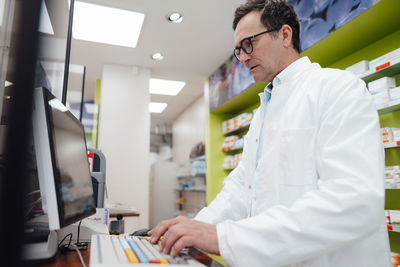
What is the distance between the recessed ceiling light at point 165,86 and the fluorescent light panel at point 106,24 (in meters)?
1.42

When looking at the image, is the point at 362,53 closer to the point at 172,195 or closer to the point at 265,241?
the point at 265,241

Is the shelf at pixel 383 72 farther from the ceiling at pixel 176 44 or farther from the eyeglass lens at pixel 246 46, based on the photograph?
the ceiling at pixel 176 44

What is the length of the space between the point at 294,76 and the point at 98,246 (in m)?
0.92

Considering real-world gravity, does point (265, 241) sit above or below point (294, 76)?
below

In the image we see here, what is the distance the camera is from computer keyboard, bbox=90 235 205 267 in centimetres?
60

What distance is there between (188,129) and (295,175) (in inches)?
244

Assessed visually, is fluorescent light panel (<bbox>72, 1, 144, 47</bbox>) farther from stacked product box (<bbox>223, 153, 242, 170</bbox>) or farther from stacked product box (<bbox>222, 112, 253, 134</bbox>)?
stacked product box (<bbox>223, 153, 242, 170</bbox>)

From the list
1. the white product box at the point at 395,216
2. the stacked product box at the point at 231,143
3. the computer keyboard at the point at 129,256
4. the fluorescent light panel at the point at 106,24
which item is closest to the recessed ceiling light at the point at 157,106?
the stacked product box at the point at 231,143

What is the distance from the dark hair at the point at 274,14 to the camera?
1.23 meters

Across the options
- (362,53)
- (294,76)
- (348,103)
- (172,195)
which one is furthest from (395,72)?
(172,195)

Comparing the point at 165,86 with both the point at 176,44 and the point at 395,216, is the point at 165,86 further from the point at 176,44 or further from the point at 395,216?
the point at 395,216

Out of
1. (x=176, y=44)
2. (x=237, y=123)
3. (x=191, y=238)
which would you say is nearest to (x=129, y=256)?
(x=191, y=238)

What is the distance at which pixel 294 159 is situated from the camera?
3.16 feet

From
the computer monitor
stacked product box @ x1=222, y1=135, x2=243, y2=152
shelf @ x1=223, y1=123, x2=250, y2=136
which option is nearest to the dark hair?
the computer monitor
